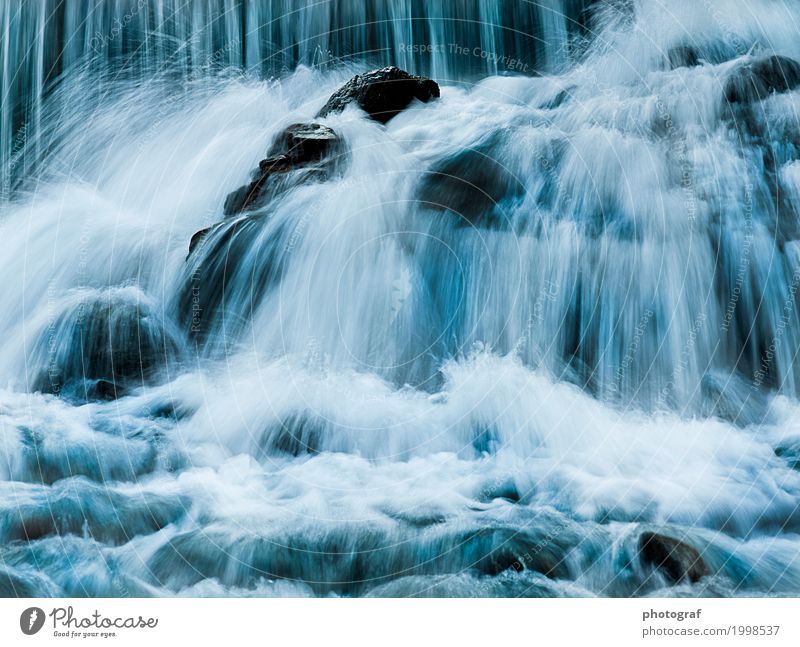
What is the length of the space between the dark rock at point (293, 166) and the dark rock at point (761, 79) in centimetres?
288

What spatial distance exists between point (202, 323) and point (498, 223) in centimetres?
216

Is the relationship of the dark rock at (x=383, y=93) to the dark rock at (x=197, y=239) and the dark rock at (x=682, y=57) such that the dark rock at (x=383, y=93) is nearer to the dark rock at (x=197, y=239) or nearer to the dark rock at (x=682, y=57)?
the dark rock at (x=197, y=239)

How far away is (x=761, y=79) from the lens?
18.5 feet

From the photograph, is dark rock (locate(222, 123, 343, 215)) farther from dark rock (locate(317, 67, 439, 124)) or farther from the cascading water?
dark rock (locate(317, 67, 439, 124))

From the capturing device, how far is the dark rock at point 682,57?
5.72m

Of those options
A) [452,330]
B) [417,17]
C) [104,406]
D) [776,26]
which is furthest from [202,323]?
[776,26]

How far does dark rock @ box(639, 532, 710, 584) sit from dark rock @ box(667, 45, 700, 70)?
3351mm

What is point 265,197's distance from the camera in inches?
219

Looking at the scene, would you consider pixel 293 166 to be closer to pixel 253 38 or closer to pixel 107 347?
pixel 253 38

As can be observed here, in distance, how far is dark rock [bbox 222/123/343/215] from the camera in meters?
5.55

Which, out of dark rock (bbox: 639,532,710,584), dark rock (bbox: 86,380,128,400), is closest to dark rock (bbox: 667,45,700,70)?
dark rock (bbox: 639,532,710,584)

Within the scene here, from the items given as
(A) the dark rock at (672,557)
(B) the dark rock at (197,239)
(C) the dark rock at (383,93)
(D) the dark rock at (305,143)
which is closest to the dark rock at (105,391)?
(B) the dark rock at (197,239)

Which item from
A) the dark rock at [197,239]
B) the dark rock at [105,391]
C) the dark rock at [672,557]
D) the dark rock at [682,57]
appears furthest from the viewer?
the dark rock at [682,57]
